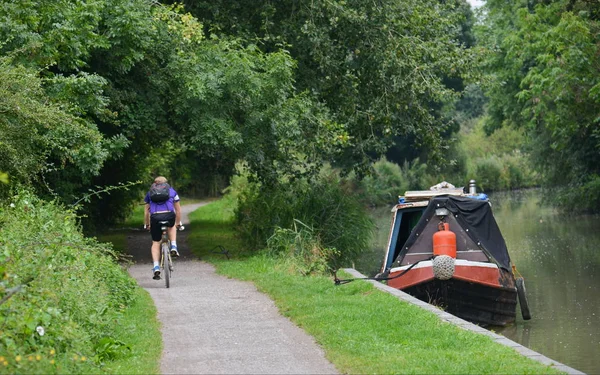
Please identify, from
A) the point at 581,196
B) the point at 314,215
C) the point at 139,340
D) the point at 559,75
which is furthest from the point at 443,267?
the point at 581,196

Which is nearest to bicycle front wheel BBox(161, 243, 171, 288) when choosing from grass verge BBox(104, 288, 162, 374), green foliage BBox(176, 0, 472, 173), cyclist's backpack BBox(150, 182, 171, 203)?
cyclist's backpack BBox(150, 182, 171, 203)

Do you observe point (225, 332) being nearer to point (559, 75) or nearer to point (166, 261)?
point (166, 261)

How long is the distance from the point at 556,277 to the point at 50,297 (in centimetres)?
1562

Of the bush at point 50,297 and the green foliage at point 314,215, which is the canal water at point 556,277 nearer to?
the green foliage at point 314,215

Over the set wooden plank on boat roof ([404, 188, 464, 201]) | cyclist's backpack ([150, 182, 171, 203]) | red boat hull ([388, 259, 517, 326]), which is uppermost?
cyclist's backpack ([150, 182, 171, 203])

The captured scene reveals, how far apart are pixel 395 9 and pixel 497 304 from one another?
8839 millimetres

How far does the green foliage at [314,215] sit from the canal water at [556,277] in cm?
122

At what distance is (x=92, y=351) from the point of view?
943 centimetres

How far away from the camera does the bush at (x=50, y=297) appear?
7.92 m

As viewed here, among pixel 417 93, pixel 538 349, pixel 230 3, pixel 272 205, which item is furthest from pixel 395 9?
pixel 538 349

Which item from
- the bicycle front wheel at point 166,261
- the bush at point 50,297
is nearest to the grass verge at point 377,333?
the bicycle front wheel at point 166,261

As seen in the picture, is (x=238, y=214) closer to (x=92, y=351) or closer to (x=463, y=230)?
(x=463, y=230)

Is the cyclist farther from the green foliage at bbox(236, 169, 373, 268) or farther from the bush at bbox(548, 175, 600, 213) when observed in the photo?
the bush at bbox(548, 175, 600, 213)

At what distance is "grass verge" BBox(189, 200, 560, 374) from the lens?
29.1 feet
